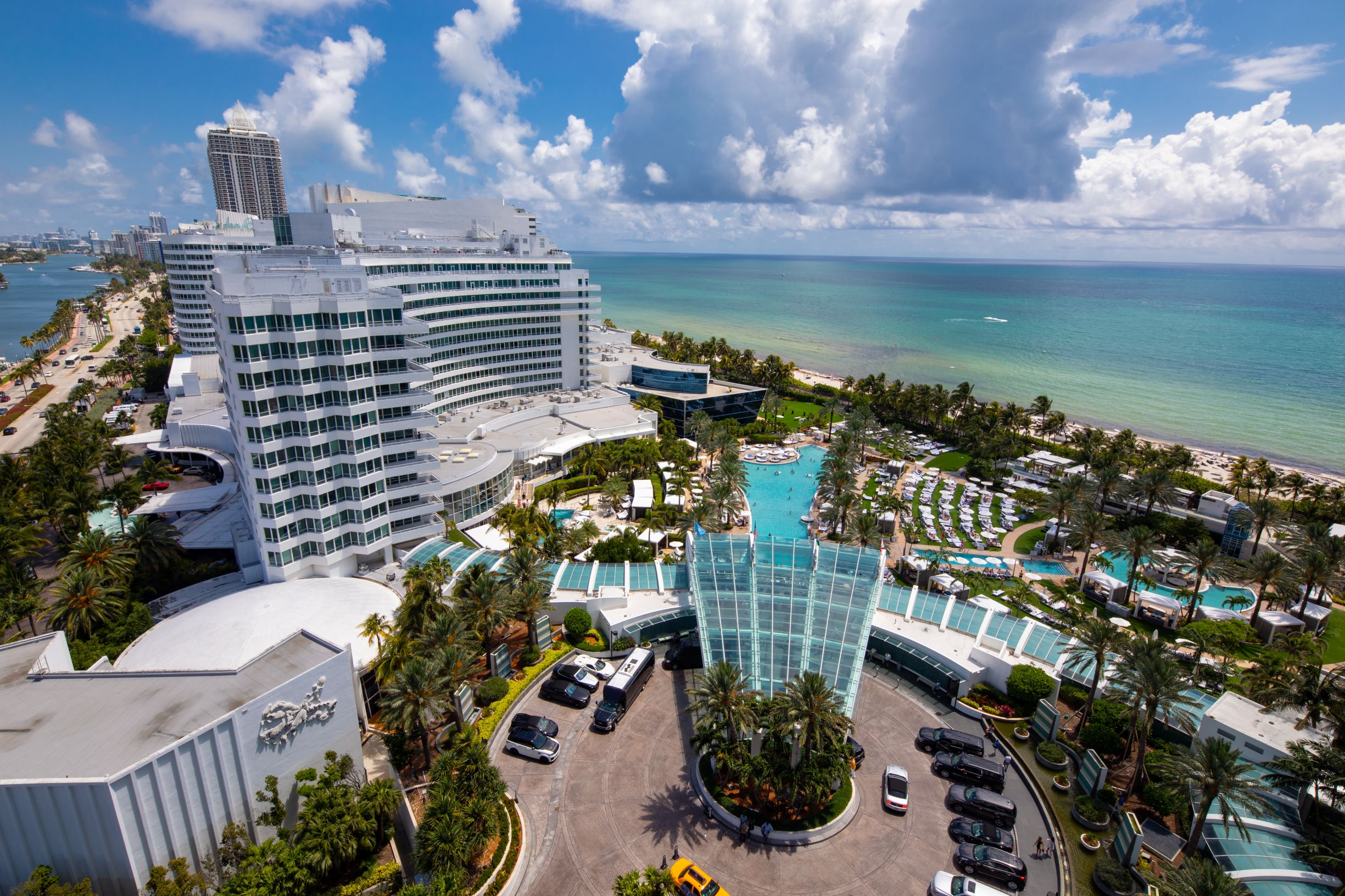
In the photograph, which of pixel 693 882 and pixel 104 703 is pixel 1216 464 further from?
pixel 104 703

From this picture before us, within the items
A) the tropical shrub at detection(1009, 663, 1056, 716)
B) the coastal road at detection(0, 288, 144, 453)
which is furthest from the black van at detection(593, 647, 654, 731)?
the coastal road at detection(0, 288, 144, 453)

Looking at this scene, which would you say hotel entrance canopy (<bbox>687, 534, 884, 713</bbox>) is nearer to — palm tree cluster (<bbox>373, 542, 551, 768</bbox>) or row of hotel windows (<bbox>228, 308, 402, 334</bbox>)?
palm tree cluster (<bbox>373, 542, 551, 768</bbox>)

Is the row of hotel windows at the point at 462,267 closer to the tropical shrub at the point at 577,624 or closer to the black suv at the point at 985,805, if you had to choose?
the tropical shrub at the point at 577,624

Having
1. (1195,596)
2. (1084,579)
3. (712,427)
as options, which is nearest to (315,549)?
(712,427)

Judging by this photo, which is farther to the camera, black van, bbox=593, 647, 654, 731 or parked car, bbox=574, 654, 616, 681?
parked car, bbox=574, 654, 616, 681

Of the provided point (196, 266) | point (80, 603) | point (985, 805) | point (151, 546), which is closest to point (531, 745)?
point (985, 805)

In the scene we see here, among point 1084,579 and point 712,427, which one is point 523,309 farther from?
point 1084,579
